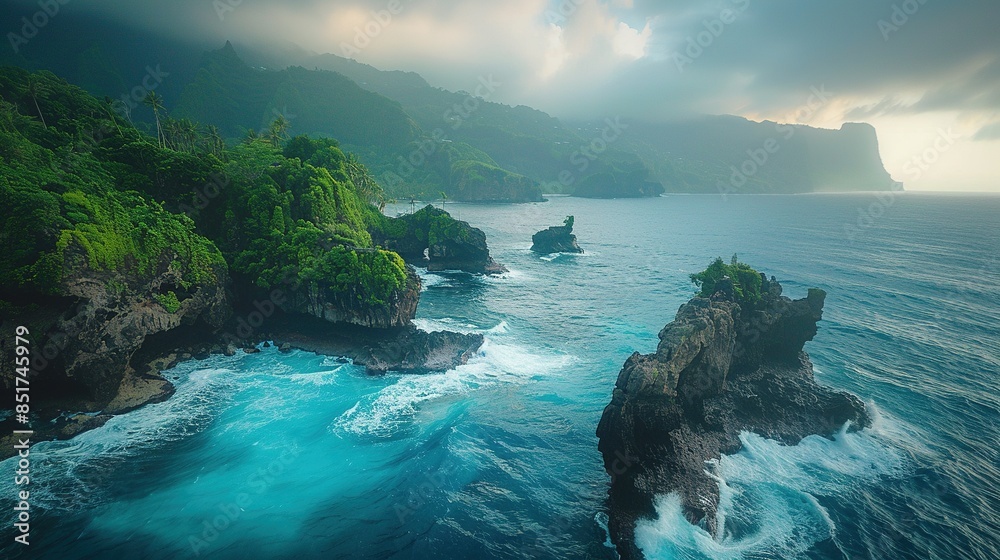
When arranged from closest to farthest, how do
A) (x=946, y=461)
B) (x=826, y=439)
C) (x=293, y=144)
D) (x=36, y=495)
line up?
1. (x=36, y=495)
2. (x=946, y=461)
3. (x=826, y=439)
4. (x=293, y=144)

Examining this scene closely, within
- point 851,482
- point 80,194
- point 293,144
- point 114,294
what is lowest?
point 851,482

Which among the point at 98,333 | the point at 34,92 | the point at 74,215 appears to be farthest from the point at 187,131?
the point at 98,333

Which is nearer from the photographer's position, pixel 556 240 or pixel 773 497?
pixel 773 497

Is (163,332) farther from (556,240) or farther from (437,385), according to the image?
(556,240)

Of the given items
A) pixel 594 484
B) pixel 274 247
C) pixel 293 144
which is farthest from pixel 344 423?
pixel 293 144

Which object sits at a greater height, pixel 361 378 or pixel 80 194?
pixel 80 194

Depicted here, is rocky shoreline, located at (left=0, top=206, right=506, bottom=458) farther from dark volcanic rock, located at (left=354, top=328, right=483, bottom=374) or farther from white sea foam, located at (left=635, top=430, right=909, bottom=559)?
white sea foam, located at (left=635, top=430, right=909, bottom=559)

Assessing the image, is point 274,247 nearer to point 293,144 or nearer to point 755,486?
point 293,144
